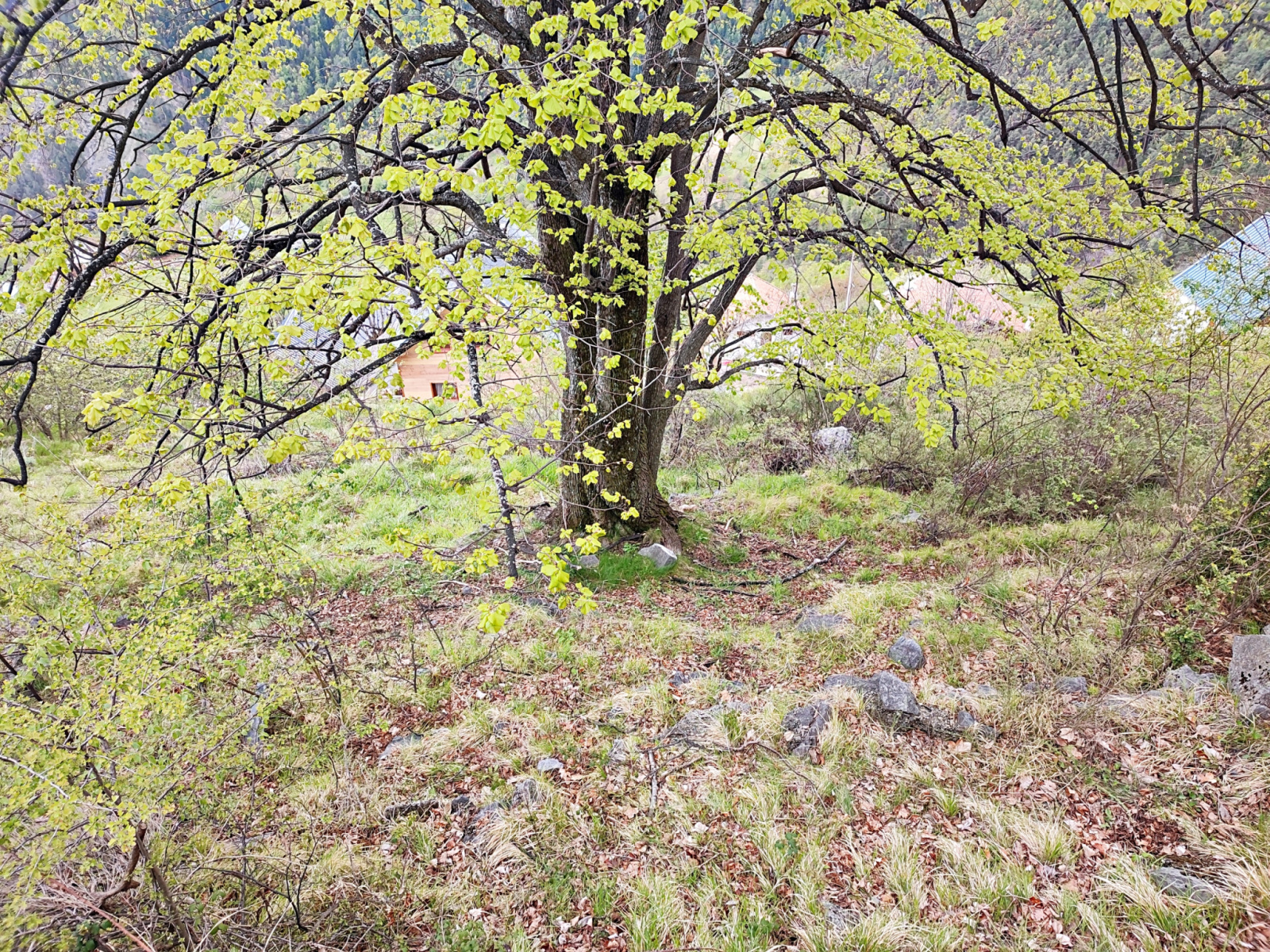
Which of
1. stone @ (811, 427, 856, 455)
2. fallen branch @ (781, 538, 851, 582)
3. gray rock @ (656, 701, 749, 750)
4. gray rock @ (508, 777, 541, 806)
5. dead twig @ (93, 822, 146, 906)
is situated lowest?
gray rock @ (508, 777, 541, 806)

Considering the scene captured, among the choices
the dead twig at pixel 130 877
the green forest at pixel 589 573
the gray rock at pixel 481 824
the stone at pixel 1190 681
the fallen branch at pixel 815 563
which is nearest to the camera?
the dead twig at pixel 130 877

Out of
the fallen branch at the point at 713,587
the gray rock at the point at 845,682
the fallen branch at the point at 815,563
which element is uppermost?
the fallen branch at the point at 815,563

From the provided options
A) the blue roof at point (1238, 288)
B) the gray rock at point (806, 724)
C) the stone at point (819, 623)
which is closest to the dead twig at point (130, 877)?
the gray rock at point (806, 724)

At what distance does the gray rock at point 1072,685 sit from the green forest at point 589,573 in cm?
3

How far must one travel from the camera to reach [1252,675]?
3.59m

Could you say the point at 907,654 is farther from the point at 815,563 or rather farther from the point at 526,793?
the point at 526,793

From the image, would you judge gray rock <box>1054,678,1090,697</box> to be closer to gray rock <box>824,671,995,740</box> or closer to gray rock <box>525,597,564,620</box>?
gray rock <box>824,671,995,740</box>

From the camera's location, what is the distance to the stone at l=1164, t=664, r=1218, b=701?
12.1 ft

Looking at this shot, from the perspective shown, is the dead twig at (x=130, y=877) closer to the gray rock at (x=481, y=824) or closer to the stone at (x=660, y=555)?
the gray rock at (x=481, y=824)

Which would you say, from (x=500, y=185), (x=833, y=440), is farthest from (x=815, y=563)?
(x=500, y=185)

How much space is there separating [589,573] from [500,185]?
154 inches

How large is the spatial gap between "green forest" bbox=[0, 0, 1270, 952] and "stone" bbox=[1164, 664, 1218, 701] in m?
0.03

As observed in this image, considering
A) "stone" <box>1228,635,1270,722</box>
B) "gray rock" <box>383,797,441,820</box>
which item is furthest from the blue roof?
"gray rock" <box>383,797,441,820</box>

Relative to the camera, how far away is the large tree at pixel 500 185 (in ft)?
10.6
